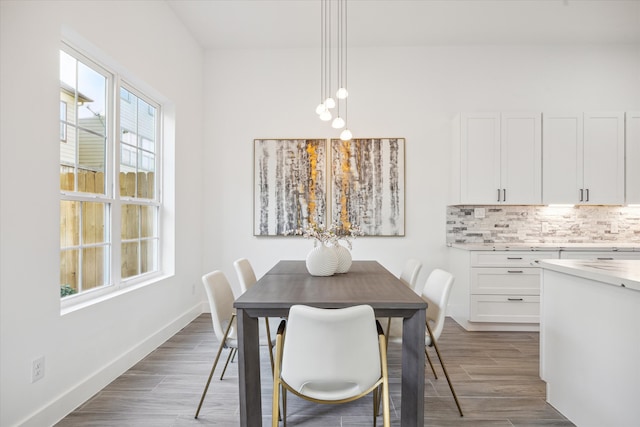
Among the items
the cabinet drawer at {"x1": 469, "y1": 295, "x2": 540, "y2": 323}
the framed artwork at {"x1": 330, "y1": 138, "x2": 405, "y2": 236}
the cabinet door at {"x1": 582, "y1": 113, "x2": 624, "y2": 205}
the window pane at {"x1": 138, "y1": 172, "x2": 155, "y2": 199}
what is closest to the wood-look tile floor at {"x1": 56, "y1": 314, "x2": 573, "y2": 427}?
the cabinet drawer at {"x1": 469, "y1": 295, "x2": 540, "y2": 323}

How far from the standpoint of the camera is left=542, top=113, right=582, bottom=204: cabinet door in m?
4.05

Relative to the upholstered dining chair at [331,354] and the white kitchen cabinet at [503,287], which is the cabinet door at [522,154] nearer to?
the white kitchen cabinet at [503,287]

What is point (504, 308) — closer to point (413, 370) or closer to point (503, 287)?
point (503, 287)

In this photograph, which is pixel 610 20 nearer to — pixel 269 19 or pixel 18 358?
pixel 269 19

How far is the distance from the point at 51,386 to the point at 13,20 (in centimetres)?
203

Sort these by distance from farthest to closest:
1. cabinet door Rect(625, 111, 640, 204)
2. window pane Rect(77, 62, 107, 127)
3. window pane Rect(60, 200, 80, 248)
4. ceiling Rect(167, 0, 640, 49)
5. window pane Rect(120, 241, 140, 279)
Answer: cabinet door Rect(625, 111, 640, 204), ceiling Rect(167, 0, 640, 49), window pane Rect(120, 241, 140, 279), window pane Rect(77, 62, 107, 127), window pane Rect(60, 200, 80, 248)

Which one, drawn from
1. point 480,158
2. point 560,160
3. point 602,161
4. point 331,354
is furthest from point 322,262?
point 602,161

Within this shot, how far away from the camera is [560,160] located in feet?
13.3

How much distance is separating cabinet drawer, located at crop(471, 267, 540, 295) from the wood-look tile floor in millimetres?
689

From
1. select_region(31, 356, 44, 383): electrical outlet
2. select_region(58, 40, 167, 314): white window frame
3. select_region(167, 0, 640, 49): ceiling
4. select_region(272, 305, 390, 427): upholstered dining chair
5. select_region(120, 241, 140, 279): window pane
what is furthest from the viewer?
select_region(167, 0, 640, 49): ceiling

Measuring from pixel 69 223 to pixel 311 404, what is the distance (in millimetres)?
2023

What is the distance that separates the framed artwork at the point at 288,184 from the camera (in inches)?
Answer: 175

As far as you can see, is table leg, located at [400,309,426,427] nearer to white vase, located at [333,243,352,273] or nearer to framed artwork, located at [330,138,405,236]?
white vase, located at [333,243,352,273]

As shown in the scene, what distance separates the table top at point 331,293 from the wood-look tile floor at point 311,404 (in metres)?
0.78
